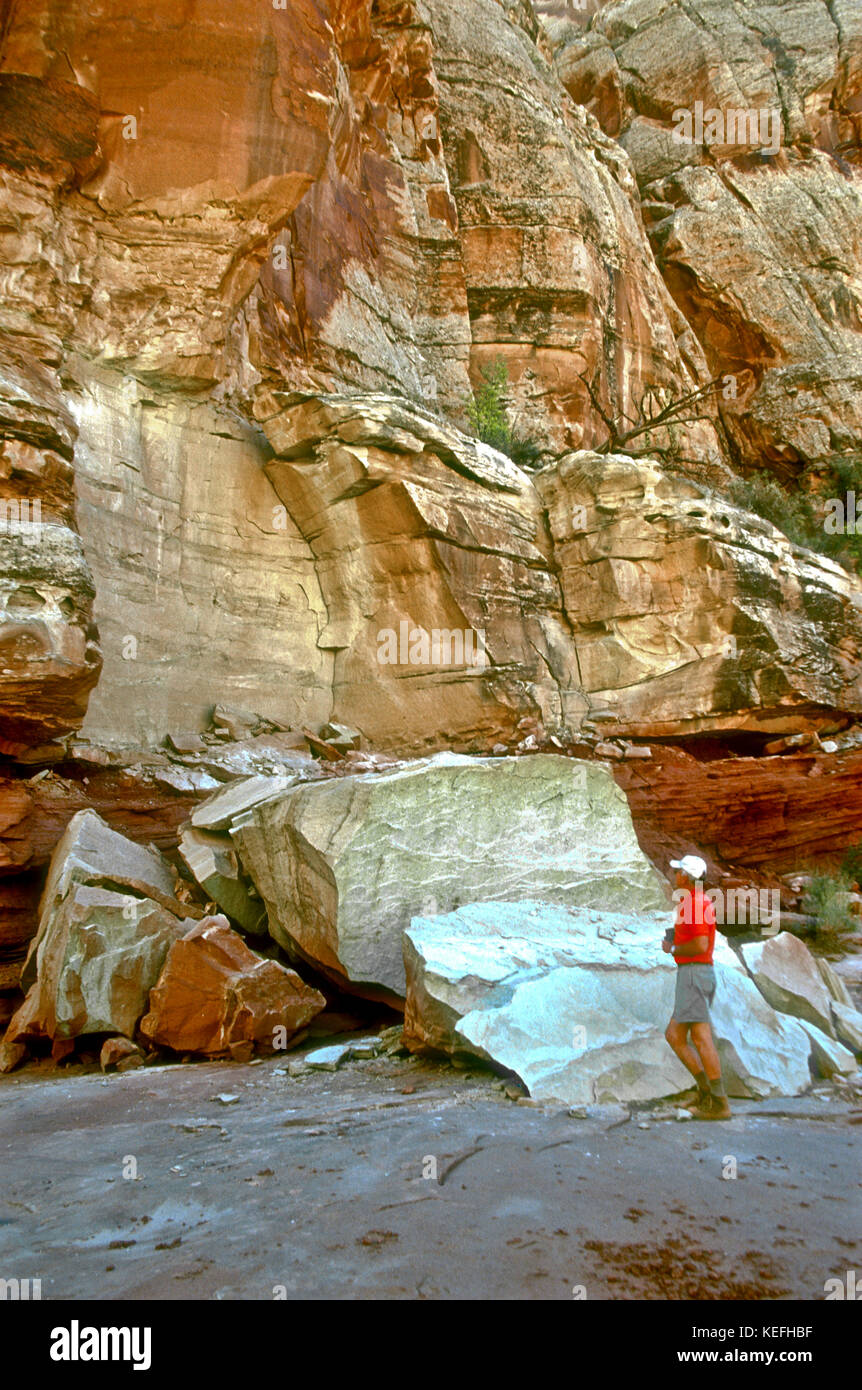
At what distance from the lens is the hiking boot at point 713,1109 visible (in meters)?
4.11

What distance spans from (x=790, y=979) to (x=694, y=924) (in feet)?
4.50

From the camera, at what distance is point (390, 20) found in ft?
54.2

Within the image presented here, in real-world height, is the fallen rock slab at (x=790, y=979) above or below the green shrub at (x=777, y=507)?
below

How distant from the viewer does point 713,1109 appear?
416cm

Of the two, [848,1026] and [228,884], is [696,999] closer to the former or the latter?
[848,1026]

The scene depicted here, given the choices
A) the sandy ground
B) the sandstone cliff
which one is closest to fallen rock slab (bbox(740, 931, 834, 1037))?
the sandy ground

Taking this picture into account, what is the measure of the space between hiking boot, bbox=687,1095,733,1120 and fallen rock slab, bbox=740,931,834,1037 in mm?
1367

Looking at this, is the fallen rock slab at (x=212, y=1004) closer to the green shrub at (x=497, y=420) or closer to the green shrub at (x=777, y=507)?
the green shrub at (x=497, y=420)

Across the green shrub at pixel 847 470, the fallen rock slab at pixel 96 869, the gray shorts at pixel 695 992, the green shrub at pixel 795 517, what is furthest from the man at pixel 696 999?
the green shrub at pixel 847 470

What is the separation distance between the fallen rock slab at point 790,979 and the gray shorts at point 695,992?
1154mm

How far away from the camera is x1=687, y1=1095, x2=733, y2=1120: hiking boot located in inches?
162

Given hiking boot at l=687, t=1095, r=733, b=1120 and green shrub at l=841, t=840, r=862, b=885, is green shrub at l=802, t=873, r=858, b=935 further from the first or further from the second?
hiking boot at l=687, t=1095, r=733, b=1120

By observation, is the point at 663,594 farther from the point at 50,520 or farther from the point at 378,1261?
the point at 378,1261

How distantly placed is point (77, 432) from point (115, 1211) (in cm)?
834
